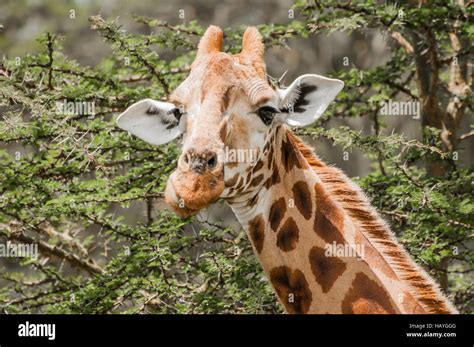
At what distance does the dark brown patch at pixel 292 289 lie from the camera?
5793 mm

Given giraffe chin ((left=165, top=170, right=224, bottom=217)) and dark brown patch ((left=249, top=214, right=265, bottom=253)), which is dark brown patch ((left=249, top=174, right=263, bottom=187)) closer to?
dark brown patch ((left=249, top=214, right=265, bottom=253))

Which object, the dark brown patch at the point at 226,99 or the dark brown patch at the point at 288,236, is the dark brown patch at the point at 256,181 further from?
→ the dark brown patch at the point at 226,99

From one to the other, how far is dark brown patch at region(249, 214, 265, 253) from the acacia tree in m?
1.15

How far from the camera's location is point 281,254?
586 cm

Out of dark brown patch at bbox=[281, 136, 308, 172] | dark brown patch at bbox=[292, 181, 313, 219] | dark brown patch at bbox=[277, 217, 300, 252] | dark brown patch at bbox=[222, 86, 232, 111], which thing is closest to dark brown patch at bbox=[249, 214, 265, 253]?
dark brown patch at bbox=[277, 217, 300, 252]

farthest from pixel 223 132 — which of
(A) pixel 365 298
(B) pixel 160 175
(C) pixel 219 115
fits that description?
(B) pixel 160 175

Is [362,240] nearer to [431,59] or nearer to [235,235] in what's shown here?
[235,235]

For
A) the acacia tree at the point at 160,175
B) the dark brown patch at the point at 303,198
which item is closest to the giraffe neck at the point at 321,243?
the dark brown patch at the point at 303,198

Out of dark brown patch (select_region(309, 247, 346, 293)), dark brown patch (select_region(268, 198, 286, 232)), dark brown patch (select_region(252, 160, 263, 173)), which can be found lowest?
dark brown patch (select_region(309, 247, 346, 293))

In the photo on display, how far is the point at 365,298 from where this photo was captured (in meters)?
5.64

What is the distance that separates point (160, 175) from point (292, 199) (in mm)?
2070

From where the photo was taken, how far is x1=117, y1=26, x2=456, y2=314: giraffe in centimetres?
563

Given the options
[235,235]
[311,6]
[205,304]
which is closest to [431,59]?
[311,6]

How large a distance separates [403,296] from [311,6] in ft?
11.0
